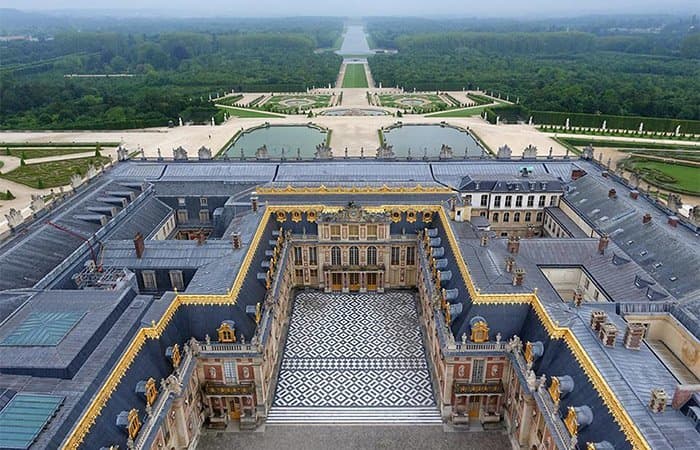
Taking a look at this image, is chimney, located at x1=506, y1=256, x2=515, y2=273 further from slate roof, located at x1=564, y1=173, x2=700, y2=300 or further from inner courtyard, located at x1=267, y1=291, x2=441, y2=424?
slate roof, located at x1=564, y1=173, x2=700, y2=300

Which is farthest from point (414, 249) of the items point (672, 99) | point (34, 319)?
point (672, 99)

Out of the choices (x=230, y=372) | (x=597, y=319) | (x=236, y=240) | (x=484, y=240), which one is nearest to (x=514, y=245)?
(x=484, y=240)

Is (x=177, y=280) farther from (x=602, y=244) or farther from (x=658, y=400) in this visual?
(x=602, y=244)

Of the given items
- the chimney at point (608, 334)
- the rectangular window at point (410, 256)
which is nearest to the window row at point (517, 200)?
the rectangular window at point (410, 256)

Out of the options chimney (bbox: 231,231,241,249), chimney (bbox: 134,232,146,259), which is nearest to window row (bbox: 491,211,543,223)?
chimney (bbox: 231,231,241,249)

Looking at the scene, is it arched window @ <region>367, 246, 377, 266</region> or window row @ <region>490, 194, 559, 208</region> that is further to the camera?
window row @ <region>490, 194, 559, 208</region>

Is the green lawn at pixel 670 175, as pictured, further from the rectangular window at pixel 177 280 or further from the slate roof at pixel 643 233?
the rectangular window at pixel 177 280
